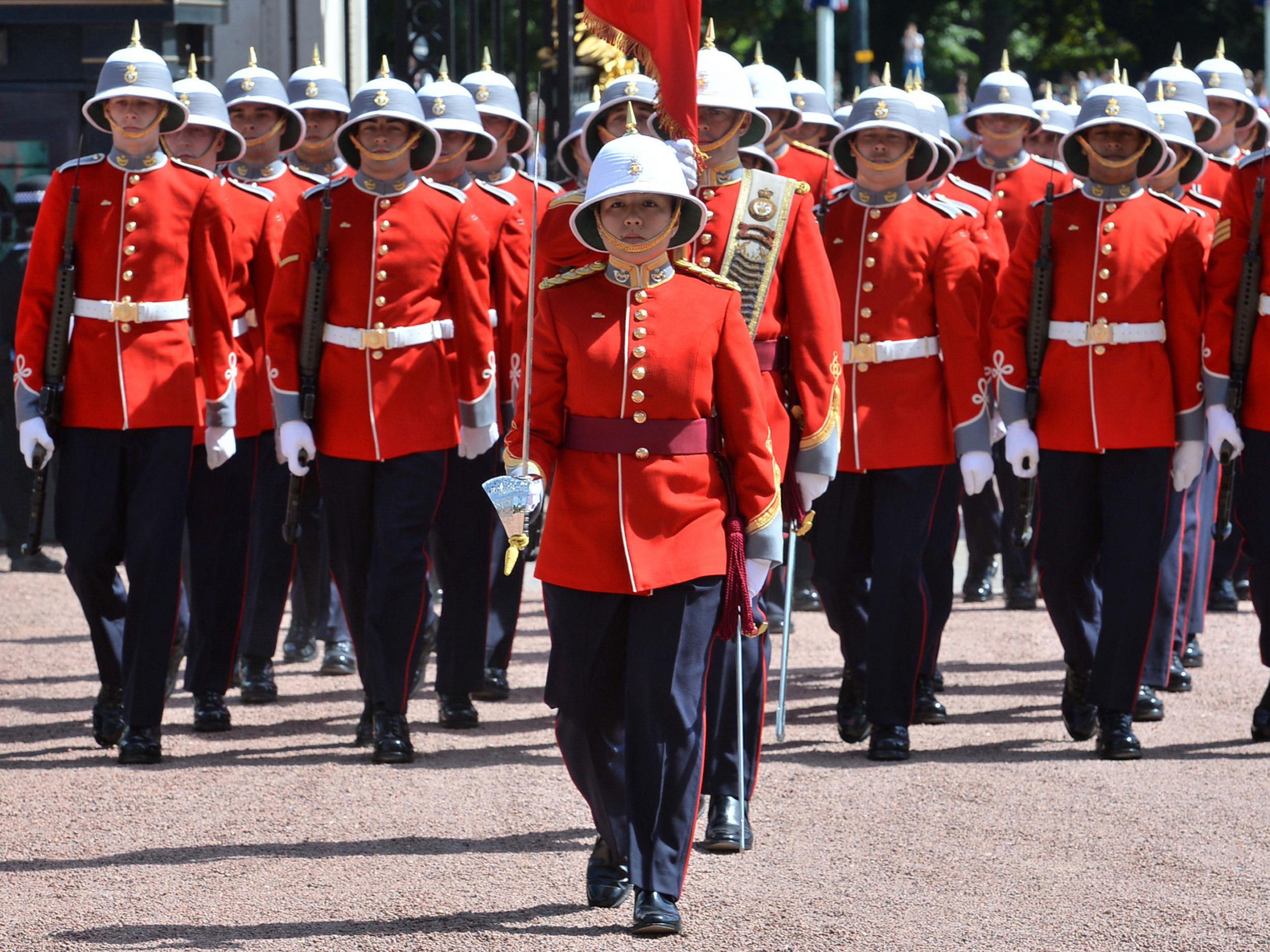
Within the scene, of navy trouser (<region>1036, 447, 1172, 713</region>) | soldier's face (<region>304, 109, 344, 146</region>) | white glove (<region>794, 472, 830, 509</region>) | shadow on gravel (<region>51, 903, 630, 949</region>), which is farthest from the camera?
soldier's face (<region>304, 109, 344, 146</region>)

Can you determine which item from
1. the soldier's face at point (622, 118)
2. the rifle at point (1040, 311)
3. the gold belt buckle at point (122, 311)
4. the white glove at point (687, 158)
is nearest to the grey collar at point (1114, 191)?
the rifle at point (1040, 311)

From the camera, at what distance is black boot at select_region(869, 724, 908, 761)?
6.96 m

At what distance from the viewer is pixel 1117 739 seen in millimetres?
6969

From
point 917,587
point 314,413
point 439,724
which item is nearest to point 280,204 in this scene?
point 314,413

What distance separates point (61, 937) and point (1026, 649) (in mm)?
4987

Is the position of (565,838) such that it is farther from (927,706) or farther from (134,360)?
(134,360)

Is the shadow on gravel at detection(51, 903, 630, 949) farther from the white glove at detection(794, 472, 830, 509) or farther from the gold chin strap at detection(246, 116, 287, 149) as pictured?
the gold chin strap at detection(246, 116, 287, 149)

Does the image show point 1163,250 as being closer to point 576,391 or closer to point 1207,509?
point 1207,509

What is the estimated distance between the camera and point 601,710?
5.30m

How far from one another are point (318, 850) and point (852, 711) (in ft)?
7.09

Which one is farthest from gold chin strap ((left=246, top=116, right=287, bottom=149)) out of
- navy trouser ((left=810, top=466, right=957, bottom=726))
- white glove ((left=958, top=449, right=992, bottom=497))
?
white glove ((left=958, top=449, right=992, bottom=497))

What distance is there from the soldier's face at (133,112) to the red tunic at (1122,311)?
280 centimetres

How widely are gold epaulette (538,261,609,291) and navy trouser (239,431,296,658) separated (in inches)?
117

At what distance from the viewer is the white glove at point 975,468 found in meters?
6.97
